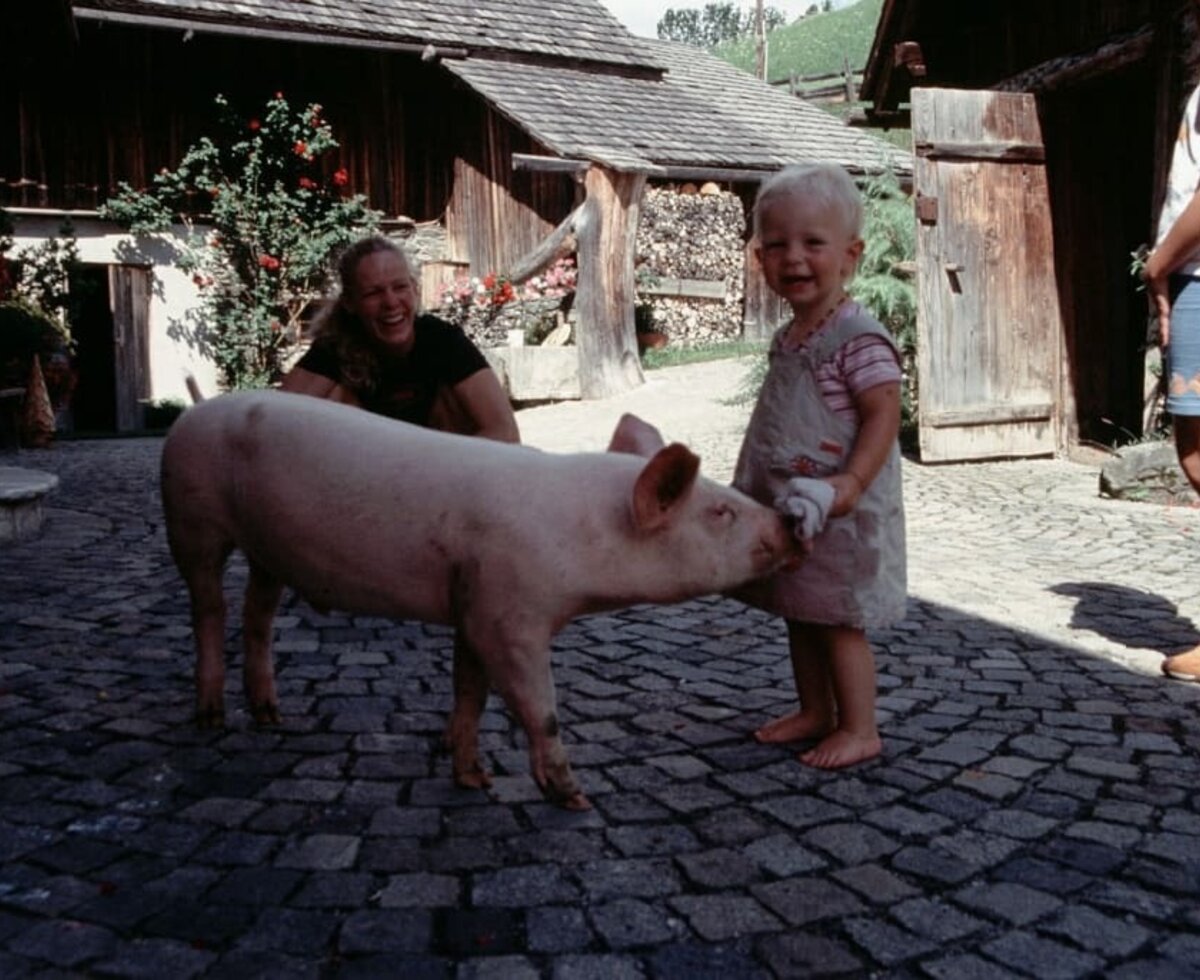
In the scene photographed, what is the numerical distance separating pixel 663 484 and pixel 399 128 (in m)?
14.2

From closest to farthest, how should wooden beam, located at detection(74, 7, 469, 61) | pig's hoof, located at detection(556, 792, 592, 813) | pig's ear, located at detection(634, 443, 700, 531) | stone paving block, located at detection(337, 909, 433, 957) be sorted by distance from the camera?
stone paving block, located at detection(337, 909, 433, 957) → pig's ear, located at detection(634, 443, 700, 531) → pig's hoof, located at detection(556, 792, 592, 813) → wooden beam, located at detection(74, 7, 469, 61)

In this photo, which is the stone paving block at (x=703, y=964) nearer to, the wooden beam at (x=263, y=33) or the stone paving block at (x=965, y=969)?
the stone paving block at (x=965, y=969)

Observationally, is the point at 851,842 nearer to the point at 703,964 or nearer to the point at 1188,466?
the point at 703,964

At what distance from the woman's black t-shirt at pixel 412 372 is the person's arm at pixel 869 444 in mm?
1342

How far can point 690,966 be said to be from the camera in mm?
2070

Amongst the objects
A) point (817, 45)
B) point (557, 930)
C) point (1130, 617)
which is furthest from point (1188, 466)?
point (817, 45)

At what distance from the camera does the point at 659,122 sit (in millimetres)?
15766

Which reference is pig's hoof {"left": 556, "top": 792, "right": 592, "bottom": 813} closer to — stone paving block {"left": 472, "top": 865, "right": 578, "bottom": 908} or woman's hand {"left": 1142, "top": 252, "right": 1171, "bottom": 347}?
stone paving block {"left": 472, "top": 865, "right": 578, "bottom": 908}

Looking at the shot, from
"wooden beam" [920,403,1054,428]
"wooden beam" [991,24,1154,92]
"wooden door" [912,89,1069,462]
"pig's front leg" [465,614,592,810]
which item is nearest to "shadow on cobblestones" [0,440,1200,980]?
"pig's front leg" [465,614,592,810]

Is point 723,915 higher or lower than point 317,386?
lower

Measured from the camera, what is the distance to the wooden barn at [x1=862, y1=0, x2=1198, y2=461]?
27.4 ft

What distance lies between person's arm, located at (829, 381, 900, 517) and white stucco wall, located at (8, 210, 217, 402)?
12.1 m

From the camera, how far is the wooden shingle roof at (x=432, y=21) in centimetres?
1295

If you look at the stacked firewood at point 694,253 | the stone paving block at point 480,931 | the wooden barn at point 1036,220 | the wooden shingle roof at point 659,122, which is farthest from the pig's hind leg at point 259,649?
the stacked firewood at point 694,253
